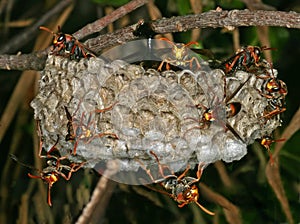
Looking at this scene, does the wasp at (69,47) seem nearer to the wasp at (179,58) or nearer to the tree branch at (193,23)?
the tree branch at (193,23)

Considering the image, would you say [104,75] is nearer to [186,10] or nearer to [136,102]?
[136,102]

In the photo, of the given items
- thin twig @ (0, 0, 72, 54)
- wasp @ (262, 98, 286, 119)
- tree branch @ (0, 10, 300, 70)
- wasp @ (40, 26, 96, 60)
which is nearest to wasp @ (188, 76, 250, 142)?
wasp @ (262, 98, 286, 119)

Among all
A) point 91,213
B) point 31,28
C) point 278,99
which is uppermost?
point 31,28

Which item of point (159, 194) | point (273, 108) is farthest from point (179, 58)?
point (159, 194)

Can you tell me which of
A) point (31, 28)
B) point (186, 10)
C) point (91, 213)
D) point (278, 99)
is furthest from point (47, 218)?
point (278, 99)

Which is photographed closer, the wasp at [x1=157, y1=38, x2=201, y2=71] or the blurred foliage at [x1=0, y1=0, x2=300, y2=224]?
the wasp at [x1=157, y1=38, x2=201, y2=71]

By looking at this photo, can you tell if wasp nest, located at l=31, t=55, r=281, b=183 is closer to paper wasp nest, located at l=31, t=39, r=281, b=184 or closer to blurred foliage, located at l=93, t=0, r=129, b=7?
paper wasp nest, located at l=31, t=39, r=281, b=184
